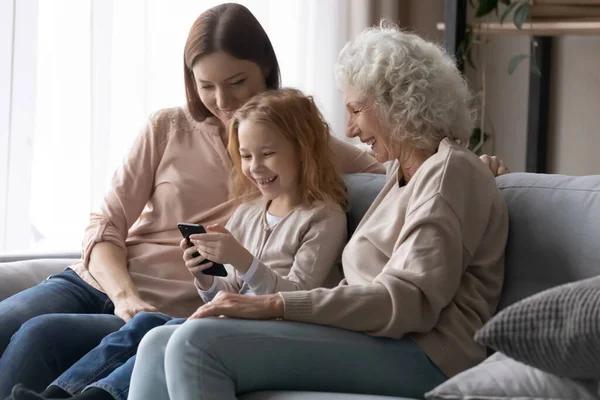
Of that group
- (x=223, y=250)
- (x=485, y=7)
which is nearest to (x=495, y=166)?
(x=223, y=250)

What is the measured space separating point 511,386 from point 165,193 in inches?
46.7

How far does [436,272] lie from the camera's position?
1.71 metres

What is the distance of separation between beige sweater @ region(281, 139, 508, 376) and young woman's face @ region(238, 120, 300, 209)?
0.34m

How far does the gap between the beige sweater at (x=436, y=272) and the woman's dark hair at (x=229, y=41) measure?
0.61 m

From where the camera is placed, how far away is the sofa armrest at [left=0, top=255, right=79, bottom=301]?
2.32m

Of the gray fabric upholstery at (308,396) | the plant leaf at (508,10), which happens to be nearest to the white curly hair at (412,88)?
the gray fabric upholstery at (308,396)

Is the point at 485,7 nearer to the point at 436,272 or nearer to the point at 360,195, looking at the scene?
the point at 360,195

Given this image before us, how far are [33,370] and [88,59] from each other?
1.35 meters

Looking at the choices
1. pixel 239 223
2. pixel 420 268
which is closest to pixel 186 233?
pixel 239 223

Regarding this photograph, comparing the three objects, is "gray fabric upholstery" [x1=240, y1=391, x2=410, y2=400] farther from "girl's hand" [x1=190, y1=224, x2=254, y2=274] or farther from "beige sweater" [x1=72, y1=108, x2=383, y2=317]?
"beige sweater" [x1=72, y1=108, x2=383, y2=317]

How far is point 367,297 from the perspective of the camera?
169 centimetres

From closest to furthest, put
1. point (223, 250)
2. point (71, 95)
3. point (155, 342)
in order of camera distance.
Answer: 1. point (155, 342)
2. point (223, 250)
3. point (71, 95)

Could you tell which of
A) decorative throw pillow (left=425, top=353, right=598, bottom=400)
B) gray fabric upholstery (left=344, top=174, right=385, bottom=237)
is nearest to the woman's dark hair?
gray fabric upholstery (left=344, top=174, right=385, bottom=237)

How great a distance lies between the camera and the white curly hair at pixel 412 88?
1.88 metres
